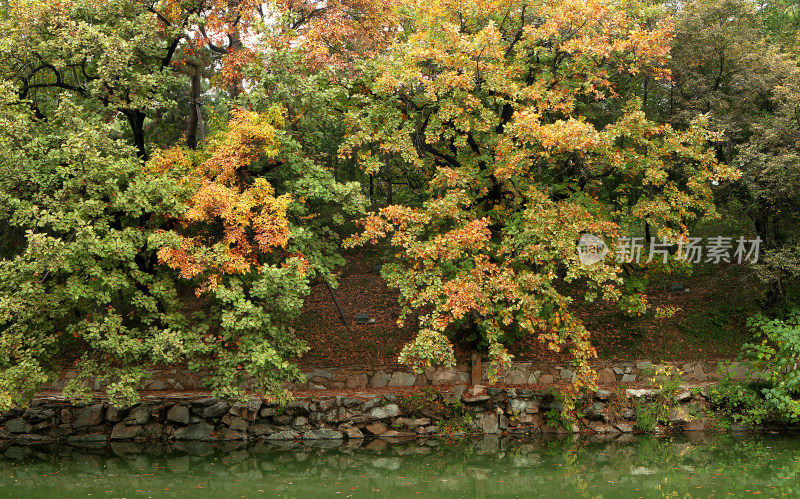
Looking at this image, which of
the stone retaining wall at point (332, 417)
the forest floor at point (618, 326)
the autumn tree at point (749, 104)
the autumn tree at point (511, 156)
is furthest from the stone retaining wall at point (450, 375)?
the autumn tree at point (749, 104)

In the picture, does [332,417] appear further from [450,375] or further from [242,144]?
[242,144]

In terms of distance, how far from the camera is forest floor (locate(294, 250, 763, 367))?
45.5ft

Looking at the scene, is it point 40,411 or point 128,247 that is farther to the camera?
point 40,411

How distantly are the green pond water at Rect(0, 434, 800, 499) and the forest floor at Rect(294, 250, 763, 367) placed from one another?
2.06m

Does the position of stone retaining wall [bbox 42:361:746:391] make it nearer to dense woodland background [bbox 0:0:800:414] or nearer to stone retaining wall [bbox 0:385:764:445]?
dense woodland background [bbox 0:0:800:414]

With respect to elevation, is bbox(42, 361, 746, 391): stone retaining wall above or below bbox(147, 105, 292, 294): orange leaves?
below

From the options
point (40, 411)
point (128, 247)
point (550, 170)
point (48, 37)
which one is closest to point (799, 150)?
point (550, 170)

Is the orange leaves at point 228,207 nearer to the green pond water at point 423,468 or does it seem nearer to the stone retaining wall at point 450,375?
the green pond water at point 423,468

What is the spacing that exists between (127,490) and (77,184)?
4.52 meters

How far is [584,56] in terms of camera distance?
39.6 feet

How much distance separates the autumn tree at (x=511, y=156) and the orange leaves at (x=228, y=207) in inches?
67.4

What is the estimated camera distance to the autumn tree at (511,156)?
1097cm

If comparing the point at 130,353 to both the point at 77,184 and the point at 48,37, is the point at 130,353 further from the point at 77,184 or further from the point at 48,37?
the point at 48,37

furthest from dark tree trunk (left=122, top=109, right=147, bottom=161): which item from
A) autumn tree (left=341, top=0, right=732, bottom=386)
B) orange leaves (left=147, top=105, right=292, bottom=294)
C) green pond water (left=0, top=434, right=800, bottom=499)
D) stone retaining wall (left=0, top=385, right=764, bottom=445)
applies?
green pond water (left=0, top=434, right=800, bottom=499)
